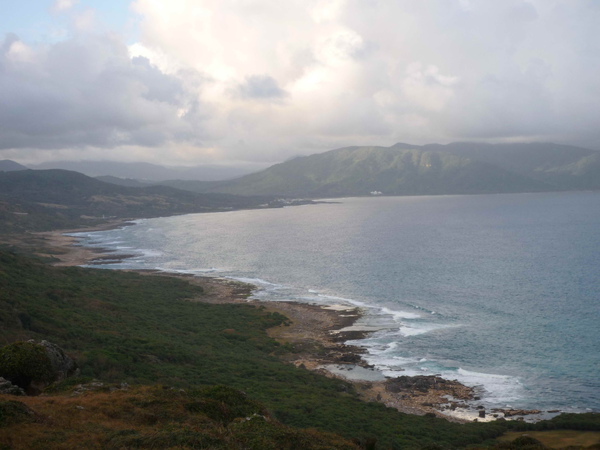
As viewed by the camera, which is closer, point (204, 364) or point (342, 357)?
point (204, 364)

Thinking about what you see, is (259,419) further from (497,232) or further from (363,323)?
(497,232)

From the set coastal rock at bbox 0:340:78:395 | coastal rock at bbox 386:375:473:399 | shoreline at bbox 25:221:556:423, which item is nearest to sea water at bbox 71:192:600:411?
coastal rock at bbox 386:375:473:399

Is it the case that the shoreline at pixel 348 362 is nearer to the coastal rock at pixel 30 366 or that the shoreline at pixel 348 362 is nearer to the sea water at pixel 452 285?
the sea water at pixel 452 285

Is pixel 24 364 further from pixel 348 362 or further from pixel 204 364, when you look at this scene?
pixel 348 362

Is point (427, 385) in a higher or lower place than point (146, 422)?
lower

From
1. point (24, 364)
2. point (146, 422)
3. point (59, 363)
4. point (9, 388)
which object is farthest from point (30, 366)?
point (146, 422)

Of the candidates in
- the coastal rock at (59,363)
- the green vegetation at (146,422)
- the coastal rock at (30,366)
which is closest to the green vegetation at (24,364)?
the coastal rock at (30,366)

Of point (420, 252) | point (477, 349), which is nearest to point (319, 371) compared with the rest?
point (477, 349)
